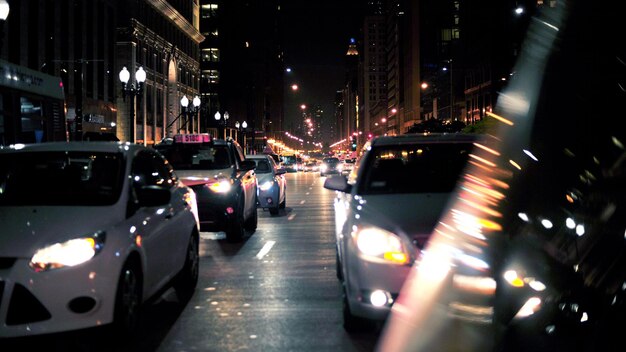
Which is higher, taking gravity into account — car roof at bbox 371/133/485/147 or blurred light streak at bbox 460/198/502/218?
car roof at bbox 371/133/485/147

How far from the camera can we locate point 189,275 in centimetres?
830

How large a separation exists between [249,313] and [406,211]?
2.24m

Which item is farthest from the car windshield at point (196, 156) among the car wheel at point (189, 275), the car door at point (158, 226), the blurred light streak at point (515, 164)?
the blurred light streak at point (515, 164)

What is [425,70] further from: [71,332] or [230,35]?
Result: [71,332]

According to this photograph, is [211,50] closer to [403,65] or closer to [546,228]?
[403,65]

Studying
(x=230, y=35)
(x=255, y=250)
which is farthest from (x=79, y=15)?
(x=230, y=35)

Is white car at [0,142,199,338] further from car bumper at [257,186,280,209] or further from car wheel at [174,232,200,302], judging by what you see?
car bumper at [257,186,280,209]

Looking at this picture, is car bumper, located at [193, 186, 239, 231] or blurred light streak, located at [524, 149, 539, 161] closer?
blurred light streak, located at [524, 149, 539, 161]

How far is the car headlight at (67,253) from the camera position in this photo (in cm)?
530

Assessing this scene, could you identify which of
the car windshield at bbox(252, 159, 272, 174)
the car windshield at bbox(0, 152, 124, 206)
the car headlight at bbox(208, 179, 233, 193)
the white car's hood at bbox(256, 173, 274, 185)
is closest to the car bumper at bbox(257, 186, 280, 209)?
the white car's hood at bbox(256, 173, 274, 185)

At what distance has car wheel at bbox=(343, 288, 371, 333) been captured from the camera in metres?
6.36

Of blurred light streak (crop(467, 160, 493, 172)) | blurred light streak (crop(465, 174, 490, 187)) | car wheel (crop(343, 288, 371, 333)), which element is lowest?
car wheel (crop(343, 288, 371, 333))

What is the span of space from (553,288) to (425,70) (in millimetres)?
110164

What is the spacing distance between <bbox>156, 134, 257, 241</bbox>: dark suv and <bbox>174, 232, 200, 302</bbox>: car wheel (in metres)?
4.22
